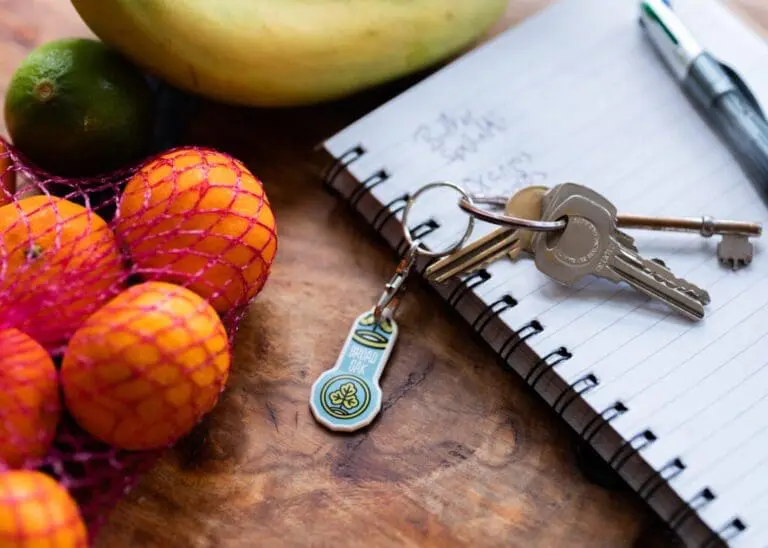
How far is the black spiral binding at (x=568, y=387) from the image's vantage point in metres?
0.48

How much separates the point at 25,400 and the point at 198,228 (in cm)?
13

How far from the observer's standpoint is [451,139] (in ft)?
2.06

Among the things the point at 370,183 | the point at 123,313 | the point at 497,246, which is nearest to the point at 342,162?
the point at 370,183

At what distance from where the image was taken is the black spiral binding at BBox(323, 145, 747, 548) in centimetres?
48

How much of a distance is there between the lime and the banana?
0.07 ft

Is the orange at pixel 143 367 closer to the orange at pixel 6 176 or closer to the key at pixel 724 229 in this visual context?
the orange at pixel 6 176

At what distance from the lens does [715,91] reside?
2.03 ft

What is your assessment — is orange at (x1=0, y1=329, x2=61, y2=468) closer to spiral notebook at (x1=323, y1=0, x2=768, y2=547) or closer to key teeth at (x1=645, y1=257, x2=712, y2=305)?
spiral notebook at (x1=323, y1=0, x2=768, y2=547)

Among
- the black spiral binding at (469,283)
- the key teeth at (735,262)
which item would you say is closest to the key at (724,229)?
the key teeth at (735,262)

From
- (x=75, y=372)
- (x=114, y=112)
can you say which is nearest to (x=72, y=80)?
(x=114, y=112)

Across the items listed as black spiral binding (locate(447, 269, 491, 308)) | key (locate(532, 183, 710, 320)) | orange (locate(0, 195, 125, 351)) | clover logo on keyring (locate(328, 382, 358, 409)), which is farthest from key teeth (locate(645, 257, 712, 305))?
orange (locate(0, 195, 125, 351))

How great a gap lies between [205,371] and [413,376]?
0.52 feet

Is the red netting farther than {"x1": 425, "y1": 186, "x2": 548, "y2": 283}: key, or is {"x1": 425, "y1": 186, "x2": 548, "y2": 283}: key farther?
{"x1": 425, "y1": 186, "x2": 548, "y2": 283}: key

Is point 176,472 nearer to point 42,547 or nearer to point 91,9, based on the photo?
point 42,547
